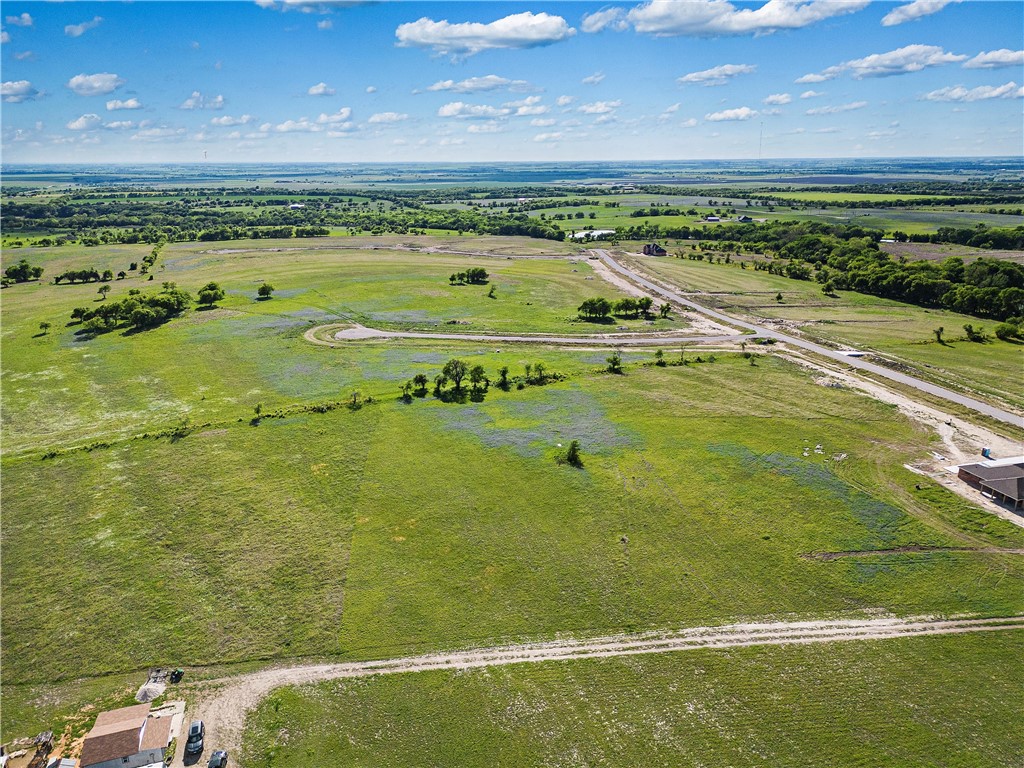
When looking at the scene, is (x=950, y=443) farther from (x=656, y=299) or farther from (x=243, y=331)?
(x=243, y=331)

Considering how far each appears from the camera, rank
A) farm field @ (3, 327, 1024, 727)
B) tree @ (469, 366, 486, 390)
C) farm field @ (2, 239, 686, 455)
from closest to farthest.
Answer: farm field @ (3, 327, 1024, 727) → farm field @ (2, 239, 686, 455) → tree @ (469, 366, 486, 390)

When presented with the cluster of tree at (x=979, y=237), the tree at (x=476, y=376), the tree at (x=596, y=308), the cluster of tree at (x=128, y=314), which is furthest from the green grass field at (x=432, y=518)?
the cluster of tree at (x=979, y=237)

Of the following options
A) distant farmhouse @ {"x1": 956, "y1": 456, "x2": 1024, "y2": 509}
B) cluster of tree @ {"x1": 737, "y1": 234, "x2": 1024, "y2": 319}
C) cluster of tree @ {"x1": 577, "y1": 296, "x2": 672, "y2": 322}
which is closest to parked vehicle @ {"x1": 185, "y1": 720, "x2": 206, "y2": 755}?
distant farmhouse @ {"x1": 956, "y1": 456, "x2": 1024, "y2": 509}

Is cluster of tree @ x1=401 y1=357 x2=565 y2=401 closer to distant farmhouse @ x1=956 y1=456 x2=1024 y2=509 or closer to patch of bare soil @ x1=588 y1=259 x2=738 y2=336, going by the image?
patch of bare soil @ x1=588 y1=259 x2=738 y2=336

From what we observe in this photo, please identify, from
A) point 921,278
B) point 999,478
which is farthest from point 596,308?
point 921,278

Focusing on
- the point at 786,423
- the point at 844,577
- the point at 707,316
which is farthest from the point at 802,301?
the point at 844,577

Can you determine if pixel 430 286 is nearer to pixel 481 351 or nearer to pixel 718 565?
pixel 481 351
